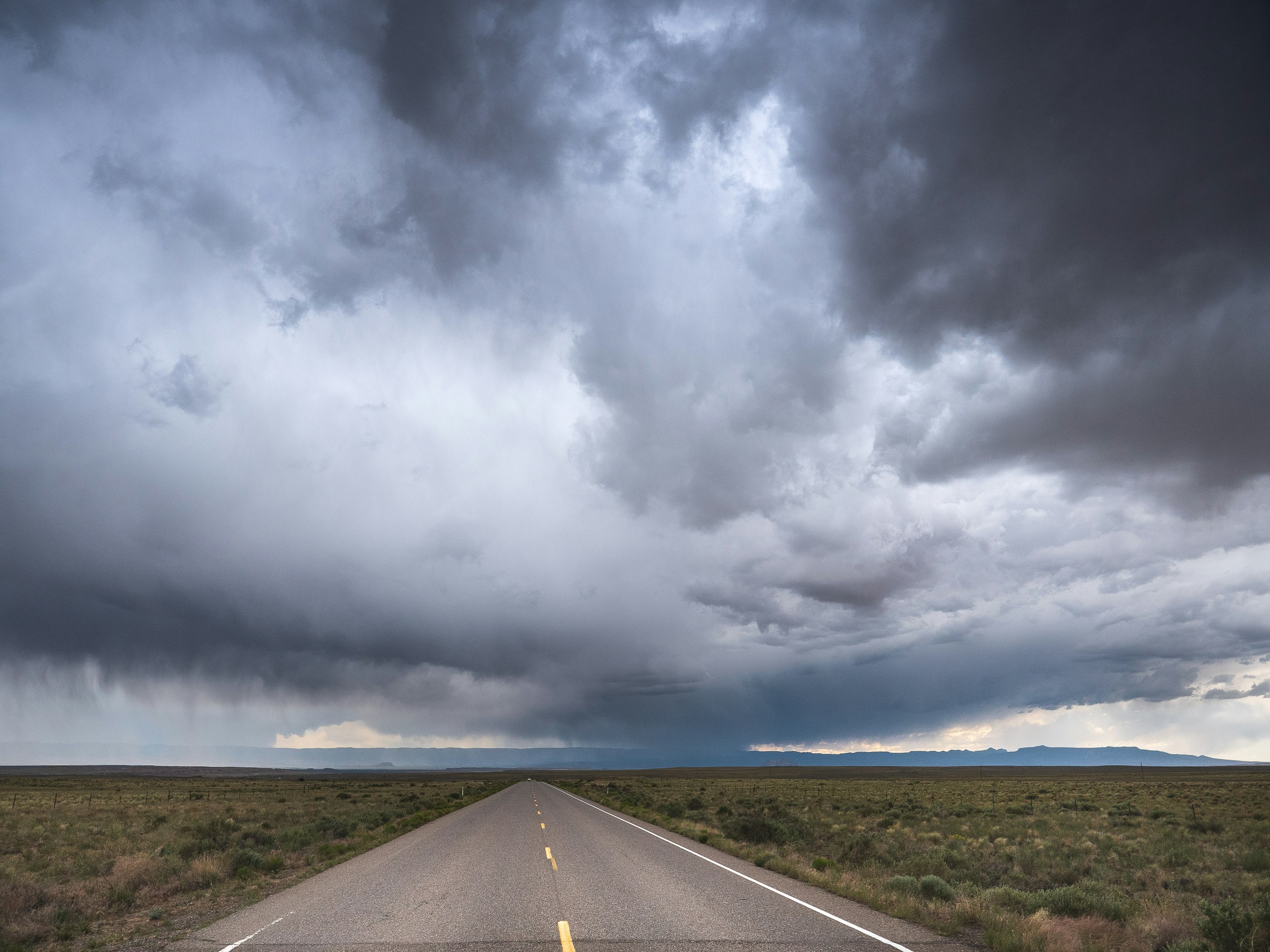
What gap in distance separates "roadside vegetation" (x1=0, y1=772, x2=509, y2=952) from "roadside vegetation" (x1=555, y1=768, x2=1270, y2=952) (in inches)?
420

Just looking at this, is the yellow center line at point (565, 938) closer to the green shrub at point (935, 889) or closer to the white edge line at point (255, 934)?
the white edge line at point (255, 934)

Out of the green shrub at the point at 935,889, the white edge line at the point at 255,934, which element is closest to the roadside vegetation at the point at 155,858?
the white edge line at the point at 255,934

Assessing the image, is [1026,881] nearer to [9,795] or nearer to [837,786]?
[837,786]

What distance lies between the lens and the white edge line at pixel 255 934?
342 inches

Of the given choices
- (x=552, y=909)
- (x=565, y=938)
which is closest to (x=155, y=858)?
(x=552, y=909)

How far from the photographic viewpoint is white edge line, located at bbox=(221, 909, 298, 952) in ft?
28.5

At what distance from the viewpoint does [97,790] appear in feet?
251

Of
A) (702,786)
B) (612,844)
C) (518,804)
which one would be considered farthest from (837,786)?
(612,844)

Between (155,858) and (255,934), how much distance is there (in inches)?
427

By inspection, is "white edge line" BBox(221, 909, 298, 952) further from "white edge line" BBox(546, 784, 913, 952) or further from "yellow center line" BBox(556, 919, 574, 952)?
"yellow center line" BBox(556, 919, 574, 952)

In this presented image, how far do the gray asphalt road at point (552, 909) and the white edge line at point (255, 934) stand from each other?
0.12 feet

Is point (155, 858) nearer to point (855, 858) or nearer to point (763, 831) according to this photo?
point (855, 858)

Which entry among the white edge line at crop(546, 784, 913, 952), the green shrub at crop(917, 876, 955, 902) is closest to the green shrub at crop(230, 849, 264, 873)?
the white edge line at crop(546, 784, 913, 952)

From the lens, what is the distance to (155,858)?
1752 centimetres
